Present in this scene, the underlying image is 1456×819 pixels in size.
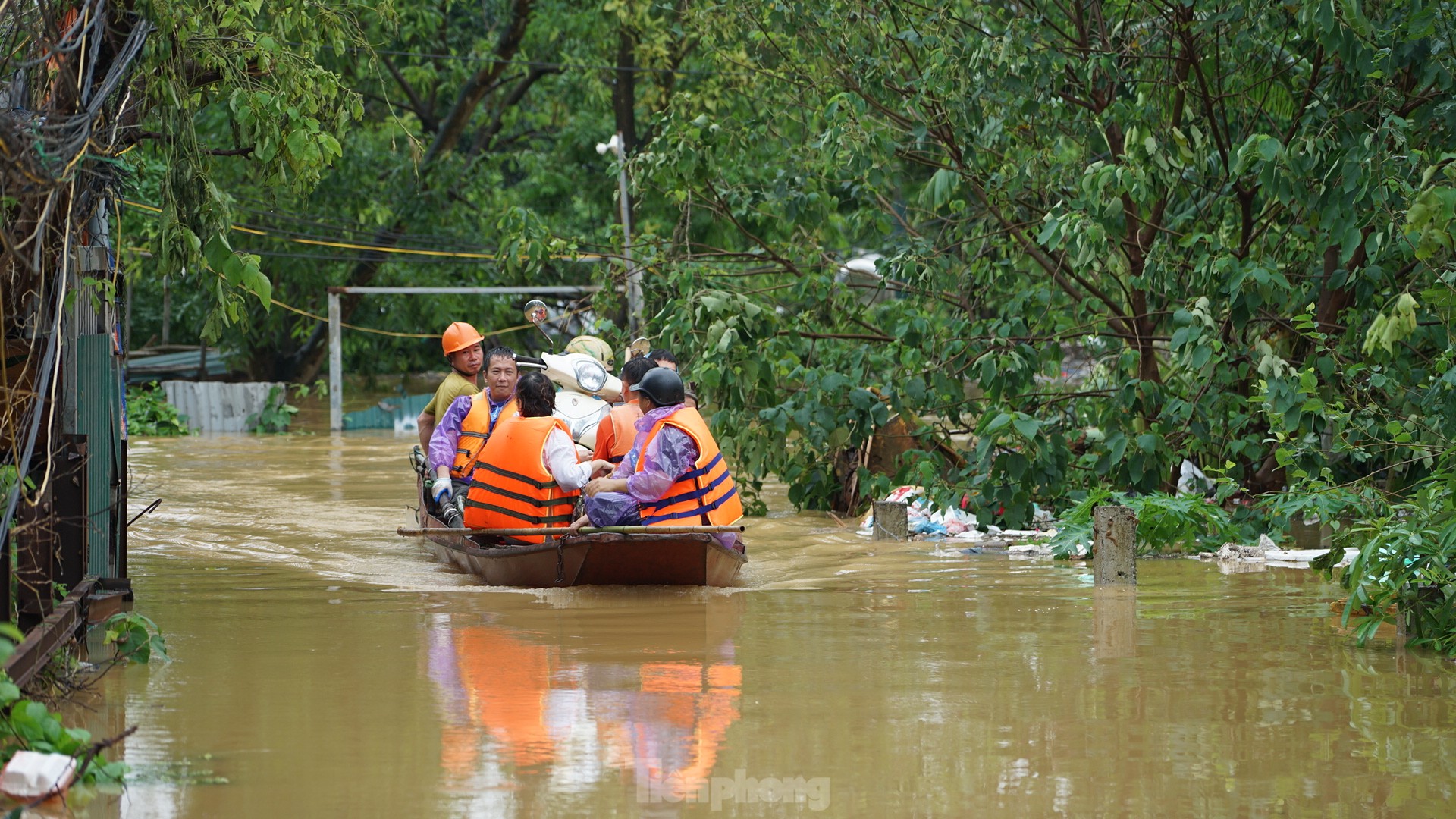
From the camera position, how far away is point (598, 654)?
8.47m

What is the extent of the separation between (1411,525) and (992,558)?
400 centimetres

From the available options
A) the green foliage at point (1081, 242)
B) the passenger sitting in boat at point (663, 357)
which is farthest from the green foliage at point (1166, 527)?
the passenger sitting in boat at point (663, 357)

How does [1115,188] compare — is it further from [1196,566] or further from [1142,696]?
[1142,696]

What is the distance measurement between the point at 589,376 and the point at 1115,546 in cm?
388

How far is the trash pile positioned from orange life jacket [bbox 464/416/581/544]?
346cm

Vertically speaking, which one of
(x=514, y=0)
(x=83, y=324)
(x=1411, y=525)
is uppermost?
(x=514, y=0)

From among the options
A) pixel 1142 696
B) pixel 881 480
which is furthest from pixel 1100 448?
pixel 1142 696

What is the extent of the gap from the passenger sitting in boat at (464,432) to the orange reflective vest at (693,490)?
1.84 m

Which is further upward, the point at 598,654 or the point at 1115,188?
the point at 1115,188

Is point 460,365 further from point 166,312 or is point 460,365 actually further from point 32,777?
point 166,312

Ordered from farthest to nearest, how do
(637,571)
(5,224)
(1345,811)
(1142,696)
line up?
(637,571)
(1142,696)
(5,224)
(1345,811)

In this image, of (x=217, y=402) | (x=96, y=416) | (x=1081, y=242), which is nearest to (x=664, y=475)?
(x=96, y=416)

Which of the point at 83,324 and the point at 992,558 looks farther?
the point at 992,558

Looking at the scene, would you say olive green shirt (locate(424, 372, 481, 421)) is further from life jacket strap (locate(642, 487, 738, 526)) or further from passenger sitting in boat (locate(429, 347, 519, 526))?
life jacket strap (locate(642, 487, 738, 526))
